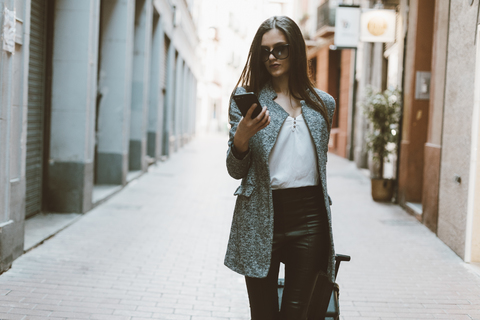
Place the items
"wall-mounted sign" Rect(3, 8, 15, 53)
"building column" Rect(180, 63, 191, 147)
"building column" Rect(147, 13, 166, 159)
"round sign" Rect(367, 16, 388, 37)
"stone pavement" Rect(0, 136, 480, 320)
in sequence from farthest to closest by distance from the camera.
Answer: "building column" Rect(180, 63, 191, 147) < "building column" Rect(147, 13, 166, 159) < "round sign" Rect(367, 16, 388, 37) < "wall-mounted sign" Rect(3, 8, 15, 53) < "stone pavement" Rect(0, 136, 480, 320)

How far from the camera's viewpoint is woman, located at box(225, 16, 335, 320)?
97.7 inches

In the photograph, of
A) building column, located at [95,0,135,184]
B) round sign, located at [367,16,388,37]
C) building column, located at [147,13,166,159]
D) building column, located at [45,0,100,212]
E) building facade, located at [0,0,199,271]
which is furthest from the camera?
building column, located at [147,13,166,159]

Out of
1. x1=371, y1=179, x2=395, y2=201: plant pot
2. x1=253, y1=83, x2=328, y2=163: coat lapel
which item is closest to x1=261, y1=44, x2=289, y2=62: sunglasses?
x1=253, y1=83, x2=328, y2=163: coat lapel

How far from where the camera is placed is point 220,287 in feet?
16.8

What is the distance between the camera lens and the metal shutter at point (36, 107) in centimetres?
770

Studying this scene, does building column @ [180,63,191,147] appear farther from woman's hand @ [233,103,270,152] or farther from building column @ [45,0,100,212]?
woman's hand @ [233,103,270,152]

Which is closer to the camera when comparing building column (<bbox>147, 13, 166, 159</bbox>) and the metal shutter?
the metal shutter

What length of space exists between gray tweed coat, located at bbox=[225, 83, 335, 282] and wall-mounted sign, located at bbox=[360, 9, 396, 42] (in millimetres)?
10833

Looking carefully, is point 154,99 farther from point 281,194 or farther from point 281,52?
point 281,194

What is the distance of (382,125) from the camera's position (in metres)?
10.7

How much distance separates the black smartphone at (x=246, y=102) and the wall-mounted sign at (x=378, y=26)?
1113 centimetres

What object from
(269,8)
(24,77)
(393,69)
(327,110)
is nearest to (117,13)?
(24,77)

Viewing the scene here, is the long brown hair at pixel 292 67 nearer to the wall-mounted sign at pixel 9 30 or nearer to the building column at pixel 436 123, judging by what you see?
the wall-mounted sign at pixel 9 30

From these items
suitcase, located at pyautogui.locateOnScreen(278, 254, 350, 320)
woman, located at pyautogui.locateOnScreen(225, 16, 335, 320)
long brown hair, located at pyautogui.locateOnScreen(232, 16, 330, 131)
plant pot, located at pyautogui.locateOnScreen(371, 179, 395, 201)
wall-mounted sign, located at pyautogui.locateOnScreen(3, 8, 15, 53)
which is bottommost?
plant pot, located at pyautogui.locateOnScreen(371, 179, 395, 201)
